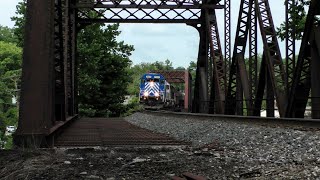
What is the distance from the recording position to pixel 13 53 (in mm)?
55656

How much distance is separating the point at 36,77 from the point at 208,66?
15469 millimetres

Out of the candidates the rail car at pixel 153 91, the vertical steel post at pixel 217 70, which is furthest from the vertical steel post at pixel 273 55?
the rail car at pixel 153 91

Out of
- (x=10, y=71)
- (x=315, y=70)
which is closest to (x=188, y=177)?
(x=315, y=70)

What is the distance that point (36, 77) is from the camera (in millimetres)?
7953

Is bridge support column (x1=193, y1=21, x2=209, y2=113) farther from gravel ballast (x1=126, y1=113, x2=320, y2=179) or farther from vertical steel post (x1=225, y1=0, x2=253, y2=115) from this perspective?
gravel ballast (x1=126, y1=113, x2=320, y2=179)

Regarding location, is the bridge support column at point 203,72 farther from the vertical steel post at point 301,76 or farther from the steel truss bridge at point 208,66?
the vertical steel post at point 301,76

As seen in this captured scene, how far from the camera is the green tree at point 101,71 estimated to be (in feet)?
123

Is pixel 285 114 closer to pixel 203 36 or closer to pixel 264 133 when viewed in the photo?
pixel 264 133

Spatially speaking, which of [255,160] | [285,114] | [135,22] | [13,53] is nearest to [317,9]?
[285,114]

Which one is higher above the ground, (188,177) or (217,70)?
(217,70)

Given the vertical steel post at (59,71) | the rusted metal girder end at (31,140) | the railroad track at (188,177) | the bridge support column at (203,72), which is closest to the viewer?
the railroad track at (188,177)

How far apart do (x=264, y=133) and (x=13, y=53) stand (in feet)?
168

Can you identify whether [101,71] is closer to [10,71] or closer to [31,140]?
[10,71]

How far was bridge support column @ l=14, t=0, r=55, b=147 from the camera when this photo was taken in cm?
784
